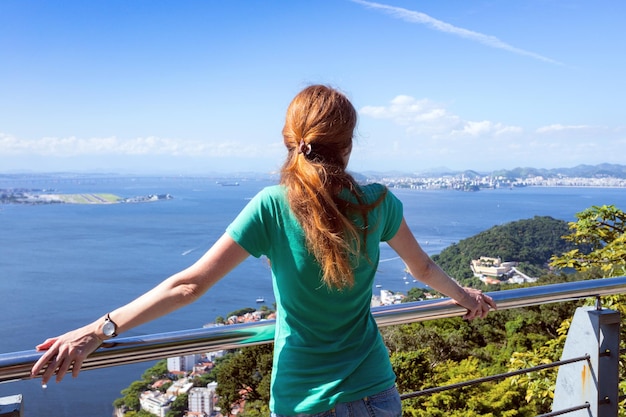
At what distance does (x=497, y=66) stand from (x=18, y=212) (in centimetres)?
4791

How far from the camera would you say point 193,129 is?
70.8 m

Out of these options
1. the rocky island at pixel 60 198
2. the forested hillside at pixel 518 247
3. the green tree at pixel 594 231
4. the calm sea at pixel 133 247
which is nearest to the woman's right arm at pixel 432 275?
the calm sea at pixel 133 247

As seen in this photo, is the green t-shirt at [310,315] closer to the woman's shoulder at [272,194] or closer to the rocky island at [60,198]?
the woman's shoulder at [272,194]

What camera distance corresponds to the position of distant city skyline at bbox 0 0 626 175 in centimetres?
3519

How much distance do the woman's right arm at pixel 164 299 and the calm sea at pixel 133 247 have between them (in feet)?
0.56

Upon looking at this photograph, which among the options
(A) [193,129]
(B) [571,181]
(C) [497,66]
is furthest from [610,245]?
(A) [193,129]

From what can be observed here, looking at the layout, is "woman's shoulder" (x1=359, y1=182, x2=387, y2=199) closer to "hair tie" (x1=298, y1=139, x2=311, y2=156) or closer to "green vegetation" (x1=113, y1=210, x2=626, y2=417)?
"hair tie" (x1=298, y1=139, x2=311, y2=156)

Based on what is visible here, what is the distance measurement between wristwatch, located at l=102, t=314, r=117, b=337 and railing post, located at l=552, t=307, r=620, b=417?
158 centimetres

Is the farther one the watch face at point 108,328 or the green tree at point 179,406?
A: the green tree at point 179,406

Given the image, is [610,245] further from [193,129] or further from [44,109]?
[193,129]

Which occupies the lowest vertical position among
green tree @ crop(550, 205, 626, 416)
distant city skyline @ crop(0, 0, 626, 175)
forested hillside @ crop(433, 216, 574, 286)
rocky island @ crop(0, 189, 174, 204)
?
forested hillside @ crop(433, 216, 574, 286)

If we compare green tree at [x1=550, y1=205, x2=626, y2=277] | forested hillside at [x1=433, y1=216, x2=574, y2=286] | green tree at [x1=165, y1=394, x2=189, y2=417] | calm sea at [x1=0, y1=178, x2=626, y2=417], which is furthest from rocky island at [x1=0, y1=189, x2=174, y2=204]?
green tree at [x1=550, y1=205, x2=626, y2=277]

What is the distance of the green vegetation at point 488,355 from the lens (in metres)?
4.81

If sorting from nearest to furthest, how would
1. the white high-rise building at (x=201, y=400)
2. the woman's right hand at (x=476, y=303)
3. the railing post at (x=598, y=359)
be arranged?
the woman's right hand at (x=476, y=303) → the railing post at (x=598, y=359) → the white high-rise building at (x=201, y=400)
